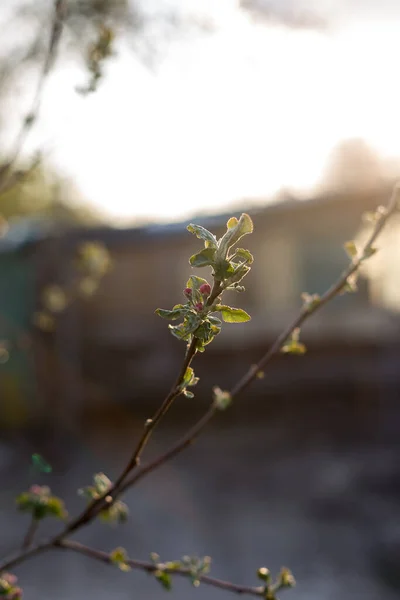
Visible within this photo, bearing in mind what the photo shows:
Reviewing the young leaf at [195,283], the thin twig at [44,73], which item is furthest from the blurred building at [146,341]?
the young leaf at [195,283]

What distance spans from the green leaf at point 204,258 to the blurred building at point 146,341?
6.22 m

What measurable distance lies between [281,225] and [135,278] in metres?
2.96

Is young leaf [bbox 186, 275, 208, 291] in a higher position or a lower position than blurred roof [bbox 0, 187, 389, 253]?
lower

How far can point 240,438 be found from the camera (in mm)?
7375

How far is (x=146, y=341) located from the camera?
783 centimetres

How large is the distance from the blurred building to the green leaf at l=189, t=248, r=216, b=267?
20.4 ft

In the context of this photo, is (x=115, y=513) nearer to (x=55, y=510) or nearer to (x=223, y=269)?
(x=55, y=510)

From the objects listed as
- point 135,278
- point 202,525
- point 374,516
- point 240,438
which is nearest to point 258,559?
point 202,525

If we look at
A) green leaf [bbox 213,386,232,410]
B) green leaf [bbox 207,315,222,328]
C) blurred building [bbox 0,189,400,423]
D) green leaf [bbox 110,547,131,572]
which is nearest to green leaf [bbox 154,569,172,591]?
green leaf [bbox 110,547,131,572]

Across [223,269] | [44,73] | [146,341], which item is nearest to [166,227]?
[146,341]

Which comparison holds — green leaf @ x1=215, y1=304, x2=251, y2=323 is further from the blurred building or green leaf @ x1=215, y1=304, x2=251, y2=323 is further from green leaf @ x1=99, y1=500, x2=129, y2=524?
the blurred building

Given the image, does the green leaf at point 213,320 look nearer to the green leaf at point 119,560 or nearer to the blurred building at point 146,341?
the green leaf at point 119,560

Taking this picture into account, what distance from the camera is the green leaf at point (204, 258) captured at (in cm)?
63

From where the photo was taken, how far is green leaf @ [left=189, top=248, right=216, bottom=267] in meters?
0.63
